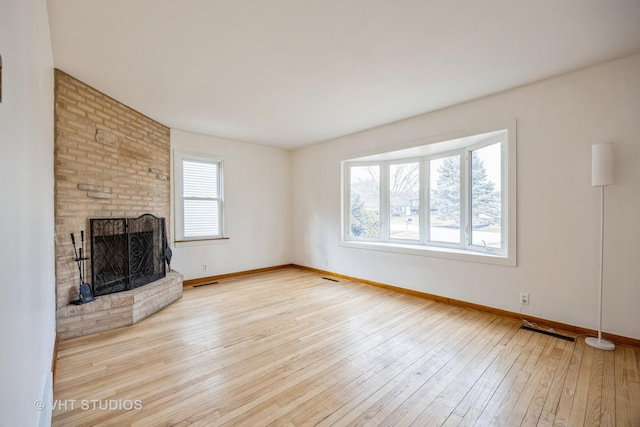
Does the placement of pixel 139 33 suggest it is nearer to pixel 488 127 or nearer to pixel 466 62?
pixel 466 62

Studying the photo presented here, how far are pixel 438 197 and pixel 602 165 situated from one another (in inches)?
76.4

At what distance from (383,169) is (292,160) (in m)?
2.25

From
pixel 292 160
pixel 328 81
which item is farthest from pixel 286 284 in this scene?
pixel 328 81

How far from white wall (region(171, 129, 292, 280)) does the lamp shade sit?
5012 mm

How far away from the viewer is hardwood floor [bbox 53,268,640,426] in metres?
1.78

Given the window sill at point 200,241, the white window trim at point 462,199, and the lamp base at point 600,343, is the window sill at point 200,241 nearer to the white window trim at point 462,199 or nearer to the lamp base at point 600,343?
the white window trim at point 462,199

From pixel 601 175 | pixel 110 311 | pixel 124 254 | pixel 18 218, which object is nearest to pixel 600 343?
pixel 601 175

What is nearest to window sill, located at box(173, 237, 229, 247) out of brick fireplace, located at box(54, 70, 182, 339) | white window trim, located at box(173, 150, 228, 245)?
white window trim, located at box(173, 150, 228, 245)

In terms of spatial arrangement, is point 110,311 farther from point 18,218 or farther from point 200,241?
point 18,218

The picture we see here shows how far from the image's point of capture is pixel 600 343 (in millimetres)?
2588

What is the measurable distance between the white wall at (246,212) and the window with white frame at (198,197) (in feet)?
0.46

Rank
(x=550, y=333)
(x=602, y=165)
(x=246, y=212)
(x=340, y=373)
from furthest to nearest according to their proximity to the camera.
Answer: (x=246, y=212)
(x=550, y=333)
(x=602, y=165)
(x=340, y=373)

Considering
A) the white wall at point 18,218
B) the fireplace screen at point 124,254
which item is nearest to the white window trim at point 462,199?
the fireplace screen at point 124,254

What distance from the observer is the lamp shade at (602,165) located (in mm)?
2549
